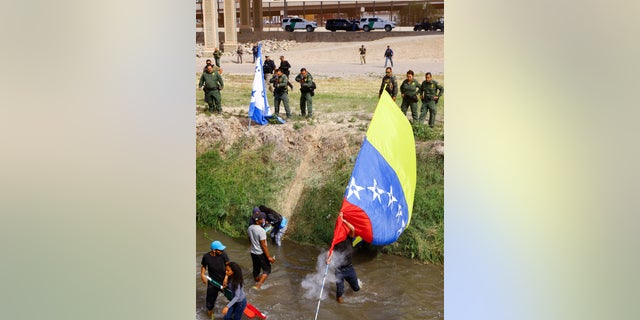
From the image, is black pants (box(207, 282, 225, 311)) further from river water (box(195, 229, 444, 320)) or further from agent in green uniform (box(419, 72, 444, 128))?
agent in green uniform (box(419, 72, 444, 128))

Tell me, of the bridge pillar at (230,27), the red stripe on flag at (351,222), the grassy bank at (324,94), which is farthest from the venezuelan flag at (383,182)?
the bridge pillar at (230,27)

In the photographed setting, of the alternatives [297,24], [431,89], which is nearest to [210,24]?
[297,24]

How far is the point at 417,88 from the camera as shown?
848cm

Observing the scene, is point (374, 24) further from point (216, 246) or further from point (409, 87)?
point (216, 246)

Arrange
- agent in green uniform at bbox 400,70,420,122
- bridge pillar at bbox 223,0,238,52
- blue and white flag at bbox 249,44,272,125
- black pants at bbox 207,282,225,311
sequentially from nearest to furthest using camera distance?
black pants at bbox 207,282,225,311, agent in green uniform at bbox 400,70,420,122, blue and white flag at bbox 249,44,272,125, bridge pillar at bbox 223,0,238,52

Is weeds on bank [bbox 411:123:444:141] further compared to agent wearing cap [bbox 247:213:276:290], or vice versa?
weeds on bank [bbox 411:123:444:141]

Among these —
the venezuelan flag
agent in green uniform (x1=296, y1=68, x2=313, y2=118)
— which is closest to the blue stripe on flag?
the venezuelan flag

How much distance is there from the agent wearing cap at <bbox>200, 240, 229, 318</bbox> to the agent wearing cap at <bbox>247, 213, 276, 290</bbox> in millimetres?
331

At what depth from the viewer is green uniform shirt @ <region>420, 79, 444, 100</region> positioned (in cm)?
837

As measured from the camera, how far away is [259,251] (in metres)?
7.98
